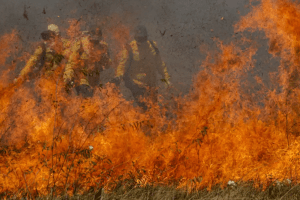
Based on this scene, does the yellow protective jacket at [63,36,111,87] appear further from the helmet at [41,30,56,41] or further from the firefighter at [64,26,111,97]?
the helmet at [41,30,56,41]

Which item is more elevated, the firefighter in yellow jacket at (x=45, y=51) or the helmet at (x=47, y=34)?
the helmet at (x=47, y=34)

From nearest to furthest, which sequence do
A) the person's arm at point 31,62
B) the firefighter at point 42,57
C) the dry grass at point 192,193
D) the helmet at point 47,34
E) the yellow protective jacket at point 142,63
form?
the dry grass at point 192,193 → the person's arm at point 31,62 → the firefighter at point 42,57 → the helmet at point 47,34 → the yellow protective jacket at point 142,63

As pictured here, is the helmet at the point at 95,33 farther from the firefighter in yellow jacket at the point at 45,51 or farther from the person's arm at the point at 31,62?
the person's arm at the point at 31,62

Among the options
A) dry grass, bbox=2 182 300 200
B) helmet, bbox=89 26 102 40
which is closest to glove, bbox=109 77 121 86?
helmet, bbox=89 26 102 40

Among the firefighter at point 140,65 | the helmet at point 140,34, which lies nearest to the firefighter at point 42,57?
the firefighter at point 140,65

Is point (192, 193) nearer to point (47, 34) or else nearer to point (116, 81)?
point (116, 81)

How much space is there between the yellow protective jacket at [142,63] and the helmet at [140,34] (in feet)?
0.30

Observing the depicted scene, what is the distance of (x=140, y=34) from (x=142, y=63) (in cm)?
60

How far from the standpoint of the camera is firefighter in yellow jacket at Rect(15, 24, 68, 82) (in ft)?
16.7

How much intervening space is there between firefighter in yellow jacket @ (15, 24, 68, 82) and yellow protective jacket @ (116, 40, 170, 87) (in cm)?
124

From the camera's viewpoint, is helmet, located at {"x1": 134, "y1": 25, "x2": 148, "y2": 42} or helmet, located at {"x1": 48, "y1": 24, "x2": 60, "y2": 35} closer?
Result: helmet, located at {"x1": 48, "y1": 24, "x2": 60, "y2": 35}

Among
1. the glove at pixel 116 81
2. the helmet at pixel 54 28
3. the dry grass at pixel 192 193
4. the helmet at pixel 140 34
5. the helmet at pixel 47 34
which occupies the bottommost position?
the glove at pixel 116 81

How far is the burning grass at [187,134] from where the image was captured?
A: 3.14 m

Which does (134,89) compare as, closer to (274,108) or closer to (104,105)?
(104,105)
